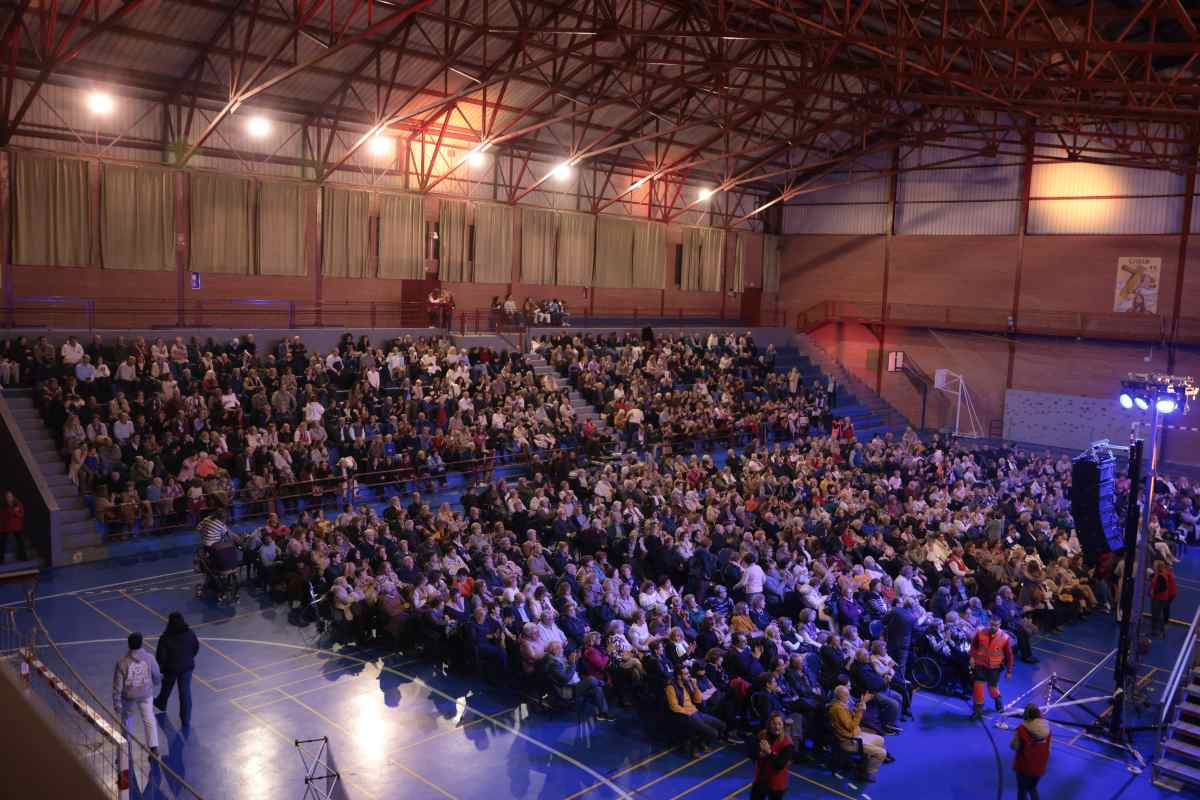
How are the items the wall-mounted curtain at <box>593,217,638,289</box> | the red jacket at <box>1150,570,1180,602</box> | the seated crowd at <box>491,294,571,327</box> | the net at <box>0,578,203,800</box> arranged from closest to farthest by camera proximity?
the net at <box>0,578,203,800</box>
the red jacket at <box>1150,570,1180,602</box>
the seated crowd at <box>491,294,571,327</box>
the wall-mounted curtain at <box>593,217,638,289</box>

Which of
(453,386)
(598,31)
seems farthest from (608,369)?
(598,31)

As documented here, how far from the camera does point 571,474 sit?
822 inches

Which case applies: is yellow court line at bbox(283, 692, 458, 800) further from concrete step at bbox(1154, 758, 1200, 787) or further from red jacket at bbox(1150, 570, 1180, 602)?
red jacket at bbox(1150, 570, 1180, 602)

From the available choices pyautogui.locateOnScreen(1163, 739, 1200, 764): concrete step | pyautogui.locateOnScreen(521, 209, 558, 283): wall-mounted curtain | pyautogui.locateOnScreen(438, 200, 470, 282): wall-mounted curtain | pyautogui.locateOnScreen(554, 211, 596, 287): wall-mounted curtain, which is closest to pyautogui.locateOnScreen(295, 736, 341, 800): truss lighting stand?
pyautogui.locateOnScreen(1163, 739, 1200, 764): concrete step

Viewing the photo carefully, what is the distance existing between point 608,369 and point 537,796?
20.1 m

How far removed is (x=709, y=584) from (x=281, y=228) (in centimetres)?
1696

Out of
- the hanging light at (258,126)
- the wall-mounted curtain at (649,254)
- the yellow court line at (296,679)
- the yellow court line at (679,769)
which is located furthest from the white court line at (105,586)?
the wall-mounted curtain at (649,254)

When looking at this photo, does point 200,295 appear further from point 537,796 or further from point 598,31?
point 537,796

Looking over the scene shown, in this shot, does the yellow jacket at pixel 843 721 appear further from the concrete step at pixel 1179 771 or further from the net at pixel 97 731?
→ the net at pixel 97 731

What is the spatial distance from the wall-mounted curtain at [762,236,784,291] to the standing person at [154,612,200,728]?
110 feet

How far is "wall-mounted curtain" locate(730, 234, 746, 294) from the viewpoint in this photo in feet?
132

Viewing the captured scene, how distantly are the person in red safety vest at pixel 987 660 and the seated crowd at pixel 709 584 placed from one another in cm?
49

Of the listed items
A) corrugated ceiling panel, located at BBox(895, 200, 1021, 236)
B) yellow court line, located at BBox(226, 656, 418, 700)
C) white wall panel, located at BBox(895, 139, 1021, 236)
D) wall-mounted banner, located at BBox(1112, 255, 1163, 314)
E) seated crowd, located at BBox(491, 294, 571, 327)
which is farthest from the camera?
corrugated ceiling panel, located at BBox(895, 200, 1021, 236)

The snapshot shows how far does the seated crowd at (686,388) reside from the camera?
26875 millimetres
